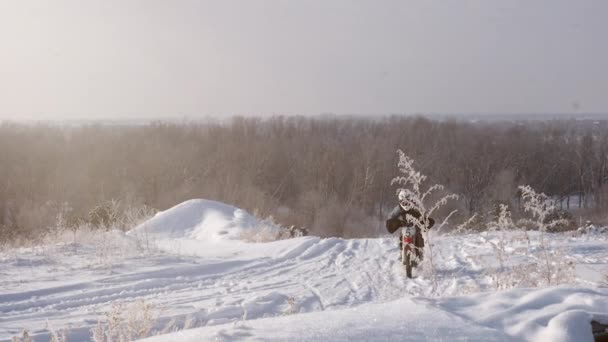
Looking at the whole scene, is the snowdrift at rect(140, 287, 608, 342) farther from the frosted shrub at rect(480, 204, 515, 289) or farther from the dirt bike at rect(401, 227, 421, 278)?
the dirt bike at rect(401, 227, 421, 278)

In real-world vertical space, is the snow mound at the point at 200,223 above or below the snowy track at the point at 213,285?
below

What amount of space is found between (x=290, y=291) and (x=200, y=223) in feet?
28.4

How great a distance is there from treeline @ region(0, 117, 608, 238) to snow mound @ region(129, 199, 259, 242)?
16443 mm

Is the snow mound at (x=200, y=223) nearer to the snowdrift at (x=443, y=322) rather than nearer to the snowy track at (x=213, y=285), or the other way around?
the snowy track at (x=213, y=285)

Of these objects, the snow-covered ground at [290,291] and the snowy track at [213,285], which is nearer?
the snow-covered ground at [290,291]

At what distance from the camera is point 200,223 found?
15516 mm

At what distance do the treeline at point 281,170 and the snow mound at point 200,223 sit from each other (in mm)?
16443

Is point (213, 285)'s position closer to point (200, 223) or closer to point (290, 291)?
point (290, 291)

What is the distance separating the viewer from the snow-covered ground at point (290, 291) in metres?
3.04

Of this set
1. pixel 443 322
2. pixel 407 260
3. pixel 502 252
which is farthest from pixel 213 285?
pixel 443 322

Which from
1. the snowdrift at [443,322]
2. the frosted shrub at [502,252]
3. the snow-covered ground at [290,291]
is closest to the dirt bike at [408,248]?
the snow-covered ground at [290,291]

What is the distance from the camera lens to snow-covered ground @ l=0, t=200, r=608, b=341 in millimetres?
3039

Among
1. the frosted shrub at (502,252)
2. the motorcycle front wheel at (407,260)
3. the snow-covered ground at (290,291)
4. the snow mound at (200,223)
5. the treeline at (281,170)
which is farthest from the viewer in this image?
the treeline at (281,170)

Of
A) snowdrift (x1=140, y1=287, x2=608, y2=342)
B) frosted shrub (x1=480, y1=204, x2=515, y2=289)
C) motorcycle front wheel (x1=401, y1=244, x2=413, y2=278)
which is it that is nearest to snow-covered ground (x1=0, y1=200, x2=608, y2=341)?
snowdrift (x1=140, y1=287, x2=608, y2=342)
